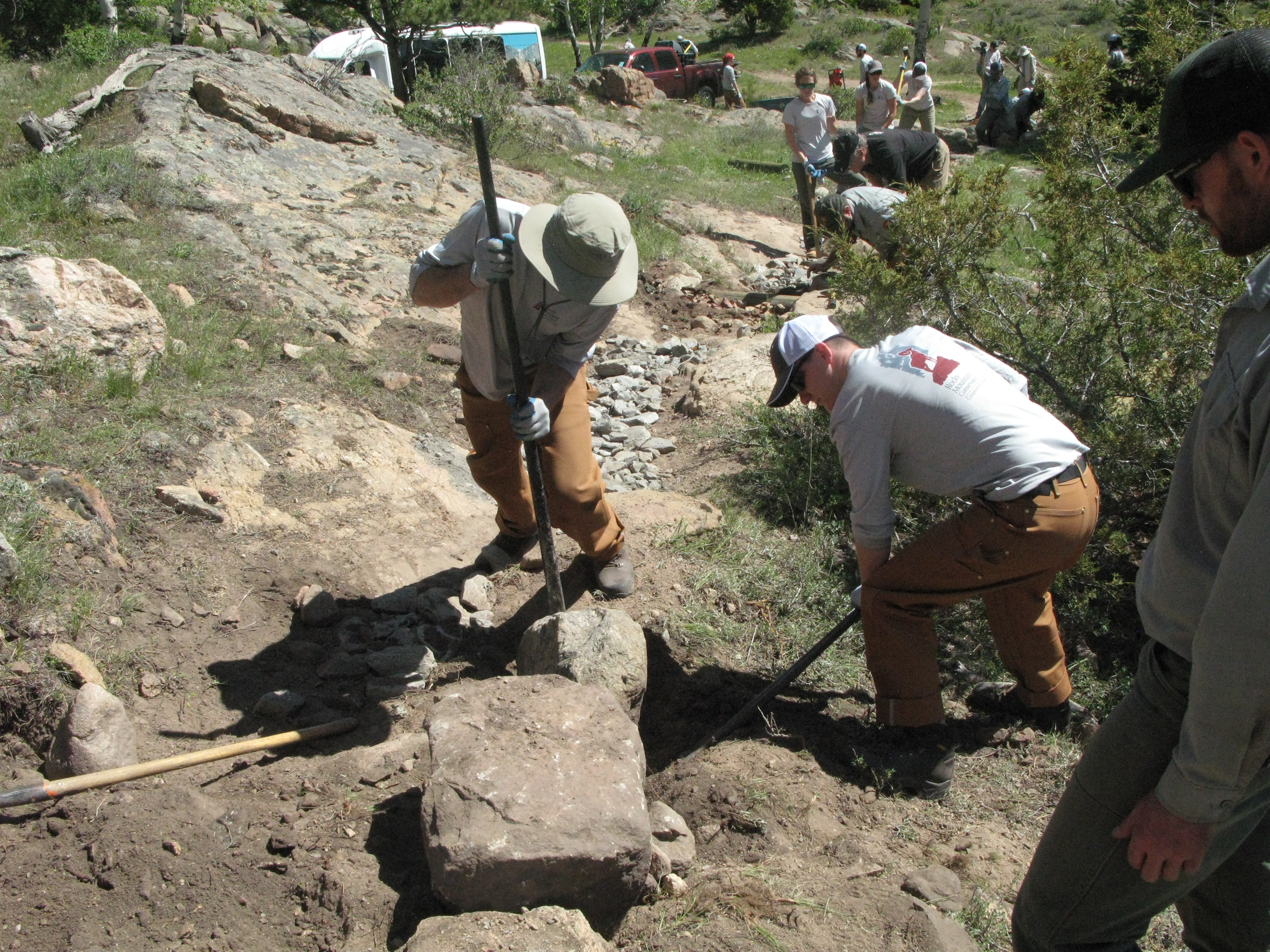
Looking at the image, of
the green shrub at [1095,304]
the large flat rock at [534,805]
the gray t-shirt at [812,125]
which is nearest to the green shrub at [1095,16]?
the gray t-shirt at [812,125]

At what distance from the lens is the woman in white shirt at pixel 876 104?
1060cm

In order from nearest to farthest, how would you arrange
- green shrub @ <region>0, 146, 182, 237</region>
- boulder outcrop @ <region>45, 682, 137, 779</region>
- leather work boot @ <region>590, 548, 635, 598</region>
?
boulder outcrop @ <region>45, 682, 137, 779</region> → leather work boot @ <region>590, 548, 635, 598</region> → green shrub @ <region>0, 146, 182, 237</region>

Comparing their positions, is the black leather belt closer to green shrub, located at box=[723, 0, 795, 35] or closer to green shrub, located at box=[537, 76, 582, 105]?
green shrub, located at box=[537, 76, 582, 105]

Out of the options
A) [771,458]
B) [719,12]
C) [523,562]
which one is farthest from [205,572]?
[719,12]

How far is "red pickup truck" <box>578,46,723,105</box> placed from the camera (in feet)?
75.0

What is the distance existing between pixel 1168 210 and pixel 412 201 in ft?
19.9

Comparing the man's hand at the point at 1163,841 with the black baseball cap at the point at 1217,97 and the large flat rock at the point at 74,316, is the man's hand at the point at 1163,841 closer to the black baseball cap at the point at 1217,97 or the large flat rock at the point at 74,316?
the black baseball cap at the point at 1217,97

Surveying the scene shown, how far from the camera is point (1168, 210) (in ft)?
14.0

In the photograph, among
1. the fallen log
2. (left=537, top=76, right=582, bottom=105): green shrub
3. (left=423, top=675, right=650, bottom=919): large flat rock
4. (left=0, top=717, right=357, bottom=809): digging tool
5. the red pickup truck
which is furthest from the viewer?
the red pickup truck

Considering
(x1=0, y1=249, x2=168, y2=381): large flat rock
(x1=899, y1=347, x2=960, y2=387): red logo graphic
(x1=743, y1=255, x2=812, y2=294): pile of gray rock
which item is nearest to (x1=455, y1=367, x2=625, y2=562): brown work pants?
(x1=899, y1=347, x2=960, y2=387): red logo graphic

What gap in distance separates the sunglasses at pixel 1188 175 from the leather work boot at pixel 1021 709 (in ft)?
7.29

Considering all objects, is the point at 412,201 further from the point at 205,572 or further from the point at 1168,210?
the point at 1168,210

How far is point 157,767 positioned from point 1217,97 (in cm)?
287

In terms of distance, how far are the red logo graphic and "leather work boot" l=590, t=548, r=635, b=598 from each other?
1611 mm
